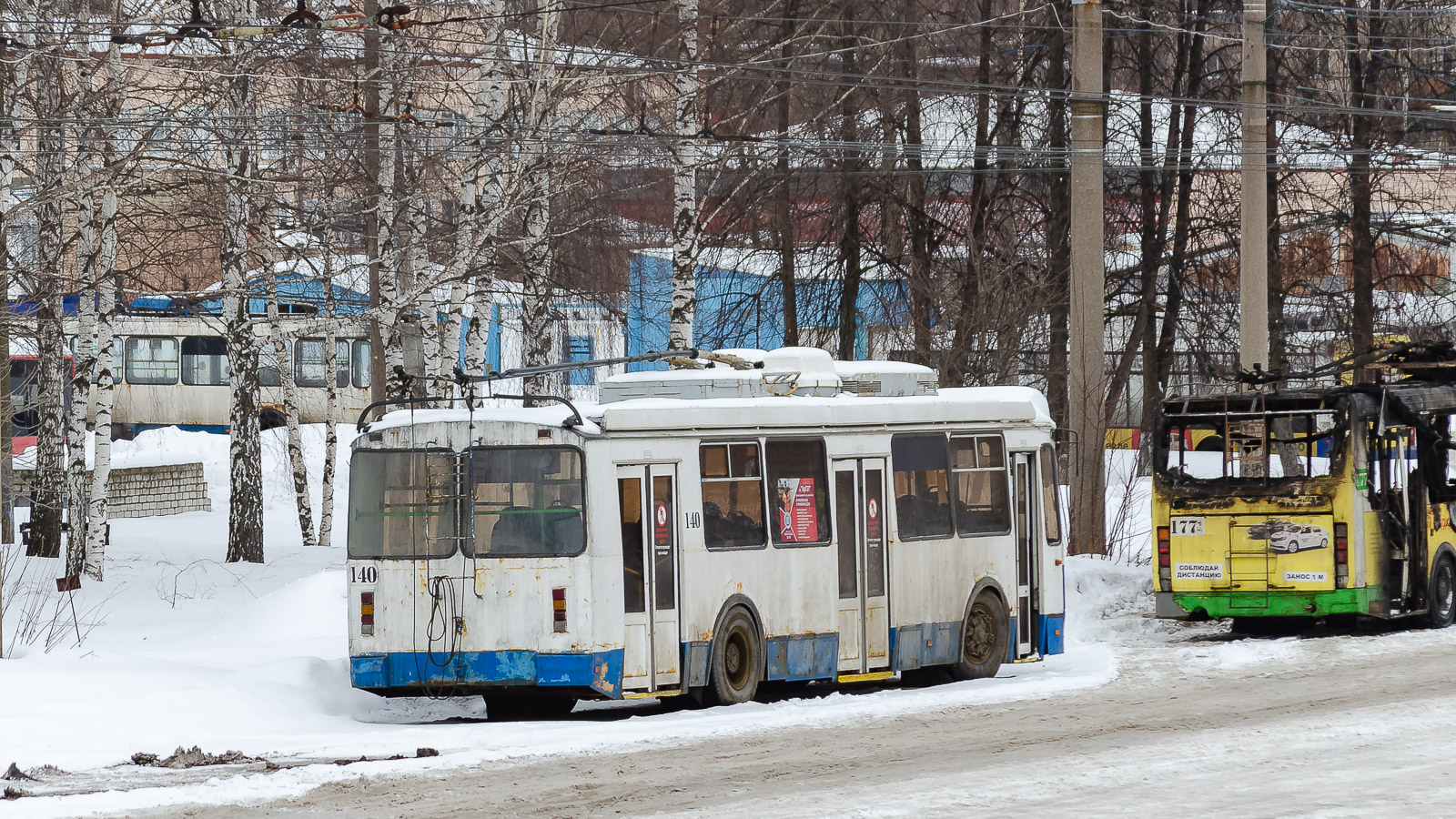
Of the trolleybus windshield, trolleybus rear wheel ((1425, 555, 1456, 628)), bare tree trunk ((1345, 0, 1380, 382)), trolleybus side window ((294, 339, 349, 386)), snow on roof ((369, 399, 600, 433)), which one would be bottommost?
trolleybus rear wheel ((1425, 555, 1456, 628))

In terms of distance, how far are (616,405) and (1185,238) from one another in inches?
880

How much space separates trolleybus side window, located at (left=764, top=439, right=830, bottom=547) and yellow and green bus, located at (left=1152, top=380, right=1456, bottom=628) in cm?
609

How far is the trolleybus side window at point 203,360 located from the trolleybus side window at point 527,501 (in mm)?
38629

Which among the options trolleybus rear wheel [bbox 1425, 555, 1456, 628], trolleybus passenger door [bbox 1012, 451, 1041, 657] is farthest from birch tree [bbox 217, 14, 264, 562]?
trolleybus rear wheel [bbox 1425, 555, 1456, 628]

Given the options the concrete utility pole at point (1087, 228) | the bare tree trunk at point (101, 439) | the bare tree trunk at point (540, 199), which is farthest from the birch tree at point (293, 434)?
the concrete utility pole at point (1087, 228)

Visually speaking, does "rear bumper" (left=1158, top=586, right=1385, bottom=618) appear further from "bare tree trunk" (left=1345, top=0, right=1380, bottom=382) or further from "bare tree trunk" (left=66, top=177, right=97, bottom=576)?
"bare tree trunk" (left=1345, top=0, right=1380, bottom=382)

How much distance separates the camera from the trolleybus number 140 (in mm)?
19969

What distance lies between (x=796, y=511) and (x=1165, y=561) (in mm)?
6443

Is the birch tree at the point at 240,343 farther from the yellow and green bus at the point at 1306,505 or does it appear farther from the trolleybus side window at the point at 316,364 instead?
the trolleybus side window at the point at 316,364

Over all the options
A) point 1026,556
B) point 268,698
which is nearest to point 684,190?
point 1026,556

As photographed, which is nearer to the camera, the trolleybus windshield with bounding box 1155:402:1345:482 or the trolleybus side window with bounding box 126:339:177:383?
the trolleybus windshield with bounding box 1155:402:1345:482

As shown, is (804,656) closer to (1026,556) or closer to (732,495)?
(732,495)

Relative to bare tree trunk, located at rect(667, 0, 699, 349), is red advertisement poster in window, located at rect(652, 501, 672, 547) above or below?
below

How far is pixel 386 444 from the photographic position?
559 inches
